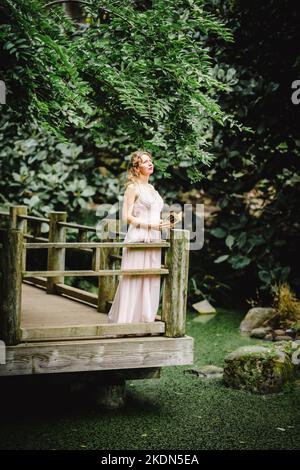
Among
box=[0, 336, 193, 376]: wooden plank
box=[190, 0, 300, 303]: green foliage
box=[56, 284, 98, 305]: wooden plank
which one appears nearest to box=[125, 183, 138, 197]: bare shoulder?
box=[0, 336, 193, 376]: wooden plank

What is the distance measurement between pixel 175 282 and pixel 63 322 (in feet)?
3.68

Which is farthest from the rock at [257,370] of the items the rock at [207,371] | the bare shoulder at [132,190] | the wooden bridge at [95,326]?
the bare shoulder at [132,190]

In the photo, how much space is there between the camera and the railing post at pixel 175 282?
5.74 meters

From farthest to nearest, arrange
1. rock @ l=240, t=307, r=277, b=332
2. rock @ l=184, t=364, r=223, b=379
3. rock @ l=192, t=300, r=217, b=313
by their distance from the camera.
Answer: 1. rock @ l=192, t=300, r=217, b=313
2. rock @ l=240, t=307, r=277, b=332
3. rock @ l=184, t=364, r=223, b=379

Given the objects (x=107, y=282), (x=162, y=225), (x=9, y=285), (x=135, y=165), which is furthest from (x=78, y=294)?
(x=9, y=285)

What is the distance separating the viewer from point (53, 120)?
5.85m

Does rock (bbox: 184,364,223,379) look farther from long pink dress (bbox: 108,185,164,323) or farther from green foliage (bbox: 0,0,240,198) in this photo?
Result: green foliage (bbox: 0,0,240,198)

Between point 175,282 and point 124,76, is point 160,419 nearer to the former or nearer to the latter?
point 175,282

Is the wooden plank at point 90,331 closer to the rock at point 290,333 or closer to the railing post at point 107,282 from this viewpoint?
the railing post at point 107,282

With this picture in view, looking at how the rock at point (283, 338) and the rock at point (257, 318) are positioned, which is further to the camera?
the rock at point (257, 318)

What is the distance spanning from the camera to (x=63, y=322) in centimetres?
619

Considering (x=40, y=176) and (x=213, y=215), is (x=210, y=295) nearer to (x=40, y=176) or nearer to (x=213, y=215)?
(x=213, y=215)

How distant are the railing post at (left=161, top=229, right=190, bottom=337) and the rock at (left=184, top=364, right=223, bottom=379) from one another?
5.46ft

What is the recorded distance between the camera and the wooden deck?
5.41m
